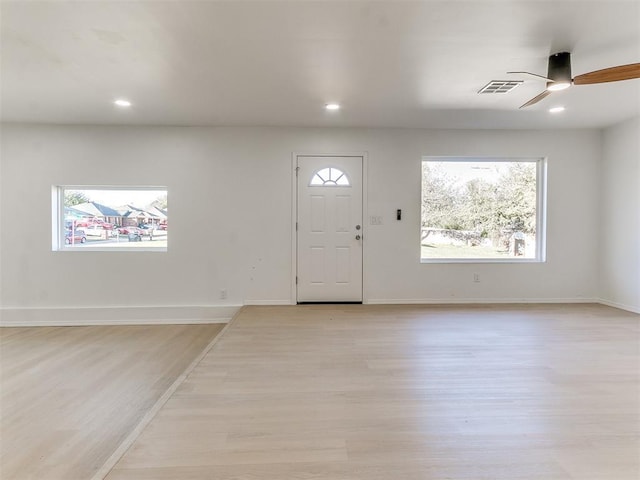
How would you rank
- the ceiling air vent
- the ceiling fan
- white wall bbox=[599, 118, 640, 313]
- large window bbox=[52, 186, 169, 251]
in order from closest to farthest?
the ceiling fan < the ceiling air vent < white wall bbox=[599, 118, 640, 313] < large window bbox=[52, 186, 169, 251]

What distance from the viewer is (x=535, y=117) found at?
3695 mm

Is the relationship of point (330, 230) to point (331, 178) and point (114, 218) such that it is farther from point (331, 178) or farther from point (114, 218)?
point (114, 218)

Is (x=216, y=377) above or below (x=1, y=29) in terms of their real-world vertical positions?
below

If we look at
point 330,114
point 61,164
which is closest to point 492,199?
point 330,114

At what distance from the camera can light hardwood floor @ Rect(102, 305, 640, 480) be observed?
1.35 metres

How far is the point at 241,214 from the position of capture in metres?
4.14

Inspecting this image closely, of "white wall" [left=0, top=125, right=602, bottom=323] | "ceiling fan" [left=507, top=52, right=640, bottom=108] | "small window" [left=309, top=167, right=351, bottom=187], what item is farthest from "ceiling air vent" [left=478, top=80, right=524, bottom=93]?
"small window" [left=309, top=167, right=351, bottom=187]

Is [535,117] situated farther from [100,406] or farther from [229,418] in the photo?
[100,406]

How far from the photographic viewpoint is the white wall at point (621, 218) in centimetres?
378

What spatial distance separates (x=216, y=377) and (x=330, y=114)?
3.01 metres

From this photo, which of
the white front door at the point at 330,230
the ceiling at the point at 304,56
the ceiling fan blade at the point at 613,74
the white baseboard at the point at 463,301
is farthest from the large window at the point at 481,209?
the ceiling fan blade at the point at 613,74

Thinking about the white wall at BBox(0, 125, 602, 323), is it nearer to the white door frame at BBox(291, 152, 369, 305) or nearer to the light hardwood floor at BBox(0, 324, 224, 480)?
the white door frame at BBox(291, 152, 369, 305)

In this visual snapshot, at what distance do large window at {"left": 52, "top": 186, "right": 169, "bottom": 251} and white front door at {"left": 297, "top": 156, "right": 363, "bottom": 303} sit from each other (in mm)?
1922

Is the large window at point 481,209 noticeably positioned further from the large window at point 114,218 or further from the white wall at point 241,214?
the large window at point 114,218
